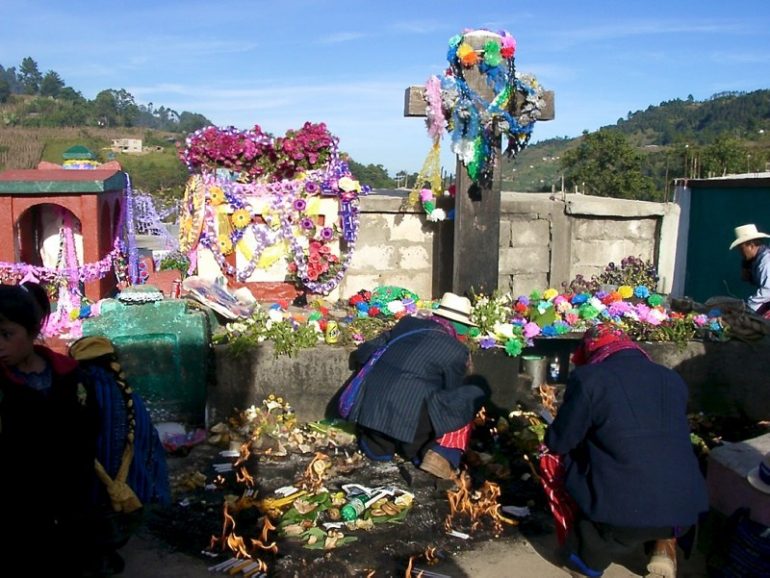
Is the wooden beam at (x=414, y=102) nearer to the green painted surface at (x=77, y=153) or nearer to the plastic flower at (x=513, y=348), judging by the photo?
the plastic flower at (x=513, y=348)

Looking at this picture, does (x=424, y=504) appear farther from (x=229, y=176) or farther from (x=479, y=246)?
(x=229, y=176)

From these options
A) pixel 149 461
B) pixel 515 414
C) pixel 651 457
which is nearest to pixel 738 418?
pixel 515 414

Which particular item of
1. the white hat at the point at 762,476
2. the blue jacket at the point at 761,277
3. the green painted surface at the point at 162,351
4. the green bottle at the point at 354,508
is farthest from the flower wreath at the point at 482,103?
the white hat at the point at 762,476

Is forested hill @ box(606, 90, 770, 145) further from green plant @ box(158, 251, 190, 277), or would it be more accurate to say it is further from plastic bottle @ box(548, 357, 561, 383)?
plastic bottle @ box(548, 357, 561, 383)

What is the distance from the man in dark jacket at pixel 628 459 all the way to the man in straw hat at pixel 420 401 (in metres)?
1.44

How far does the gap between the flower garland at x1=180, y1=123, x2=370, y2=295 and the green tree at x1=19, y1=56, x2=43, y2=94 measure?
13285cm

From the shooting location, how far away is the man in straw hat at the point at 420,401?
16.9 ft

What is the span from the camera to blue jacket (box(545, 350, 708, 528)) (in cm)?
352

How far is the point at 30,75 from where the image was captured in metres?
130

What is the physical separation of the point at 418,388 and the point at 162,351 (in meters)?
2.09

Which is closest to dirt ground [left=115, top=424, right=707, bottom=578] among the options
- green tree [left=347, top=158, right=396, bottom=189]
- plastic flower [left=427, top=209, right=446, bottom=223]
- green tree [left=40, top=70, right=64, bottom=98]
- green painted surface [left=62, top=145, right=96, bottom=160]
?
plastic flower [left=427, top=209, right=446, bottom=223]

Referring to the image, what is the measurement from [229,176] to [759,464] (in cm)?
647

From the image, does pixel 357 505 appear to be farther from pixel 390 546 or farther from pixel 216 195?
pixel 216 195

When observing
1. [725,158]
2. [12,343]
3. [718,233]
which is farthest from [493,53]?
[725,158]
